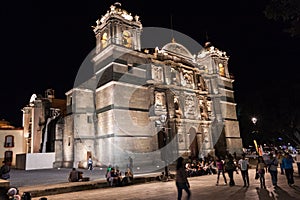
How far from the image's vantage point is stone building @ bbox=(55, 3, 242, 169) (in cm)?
2480

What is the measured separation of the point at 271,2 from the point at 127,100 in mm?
18853

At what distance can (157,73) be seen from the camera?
2964 cm

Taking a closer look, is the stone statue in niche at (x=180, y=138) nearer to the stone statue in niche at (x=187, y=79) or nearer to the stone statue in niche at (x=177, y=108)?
the stone statue in niche at (x=177, y=108)

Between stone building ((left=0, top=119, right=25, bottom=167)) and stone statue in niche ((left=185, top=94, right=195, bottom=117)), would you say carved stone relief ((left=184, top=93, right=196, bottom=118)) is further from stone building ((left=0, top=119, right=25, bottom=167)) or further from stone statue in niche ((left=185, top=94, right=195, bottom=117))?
stone building ((left=0, top=119, right=25, bottom=167))

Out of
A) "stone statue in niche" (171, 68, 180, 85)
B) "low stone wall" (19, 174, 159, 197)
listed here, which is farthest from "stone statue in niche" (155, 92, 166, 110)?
"low stone wall" (19, 174, 159, 197)

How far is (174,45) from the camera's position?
33.4 m

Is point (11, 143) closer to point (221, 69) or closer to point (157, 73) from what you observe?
point (157, 73)

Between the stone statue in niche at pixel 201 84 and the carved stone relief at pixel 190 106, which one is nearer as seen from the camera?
the carved stone relief at pixel 190 106

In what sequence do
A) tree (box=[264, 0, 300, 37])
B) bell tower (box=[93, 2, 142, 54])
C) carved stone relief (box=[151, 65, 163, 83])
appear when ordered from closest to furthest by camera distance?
tree (box=[264, 0, 300, 37]) → bell tower (box=[93, 2, 142, 54]) → carved stone relief (box=[151, 65, 163, 83])

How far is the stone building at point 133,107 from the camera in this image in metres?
24.8

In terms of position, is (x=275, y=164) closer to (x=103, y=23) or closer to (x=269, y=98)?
(x=269, y=98)

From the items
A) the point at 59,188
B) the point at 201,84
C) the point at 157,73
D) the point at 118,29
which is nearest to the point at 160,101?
the point at 157,73

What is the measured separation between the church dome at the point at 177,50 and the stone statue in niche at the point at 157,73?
3.47m

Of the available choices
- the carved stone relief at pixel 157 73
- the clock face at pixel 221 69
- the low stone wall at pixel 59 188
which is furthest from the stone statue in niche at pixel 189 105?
the low stone wall at pixel 59 188
